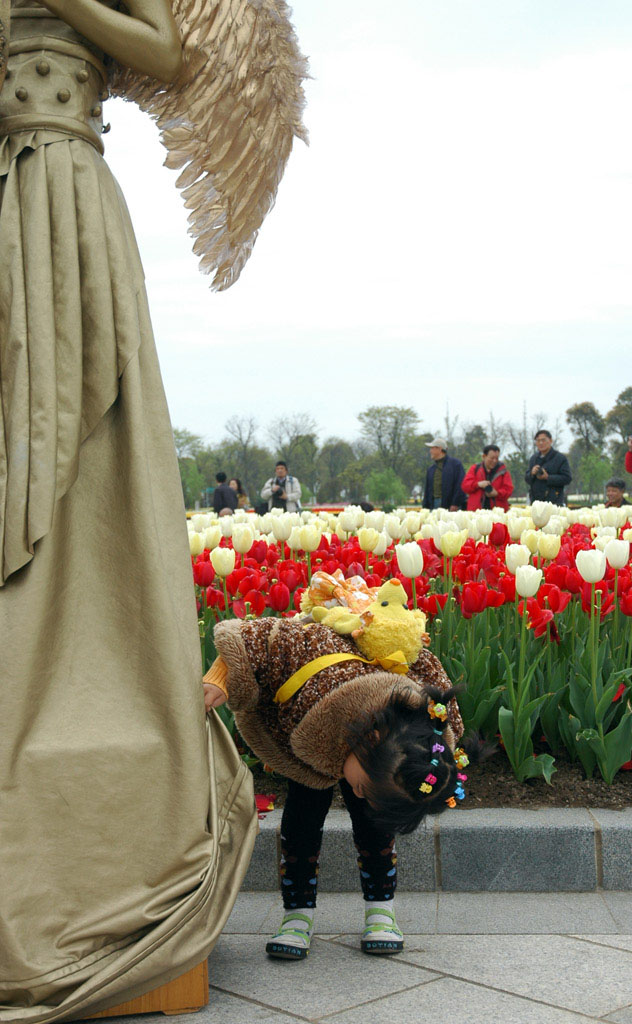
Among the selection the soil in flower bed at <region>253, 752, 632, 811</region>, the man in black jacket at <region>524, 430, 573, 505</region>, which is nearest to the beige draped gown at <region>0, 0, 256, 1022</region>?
the soil in flower bed at <region>253, 752, 632, 811</region>

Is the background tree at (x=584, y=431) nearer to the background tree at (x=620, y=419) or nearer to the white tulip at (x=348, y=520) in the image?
the background tree at (x=620, y=419)

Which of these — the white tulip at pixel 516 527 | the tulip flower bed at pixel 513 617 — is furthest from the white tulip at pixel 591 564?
the white tulip at pixel 516 527

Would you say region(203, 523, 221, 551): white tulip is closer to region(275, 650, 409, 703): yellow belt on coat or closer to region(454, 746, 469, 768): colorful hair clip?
region(275, 650, 409, 703): yellow belt on coat

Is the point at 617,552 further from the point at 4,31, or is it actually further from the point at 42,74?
the point at 4,31

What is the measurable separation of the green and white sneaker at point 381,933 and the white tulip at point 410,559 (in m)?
1.27

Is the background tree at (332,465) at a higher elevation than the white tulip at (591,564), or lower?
higher

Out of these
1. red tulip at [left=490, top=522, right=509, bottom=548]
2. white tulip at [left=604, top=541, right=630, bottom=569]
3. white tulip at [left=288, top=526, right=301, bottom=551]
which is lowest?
white tulip at [left=604, top=541, right=630, bottom=569]

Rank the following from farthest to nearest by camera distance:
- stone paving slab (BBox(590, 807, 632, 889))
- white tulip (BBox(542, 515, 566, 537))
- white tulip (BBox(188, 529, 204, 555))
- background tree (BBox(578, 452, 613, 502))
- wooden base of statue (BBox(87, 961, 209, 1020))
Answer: background tree (BBox(578, 452, 613, 502)), white tulip (BBox(542, 515, 566, 537)), white tulip (BBox(188, 529, 204, 555)), stone paving slab (BBox(590, 807, 632, 889)), wooden base of statue (BBox(87, 961, 209, 1020))

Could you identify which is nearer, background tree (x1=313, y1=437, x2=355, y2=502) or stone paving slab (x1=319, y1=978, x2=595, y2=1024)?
stone paving slab (x1=319, y1=978, x2=595, y2=1024)

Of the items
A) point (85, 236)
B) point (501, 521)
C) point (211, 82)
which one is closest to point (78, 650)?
point (85, 236)

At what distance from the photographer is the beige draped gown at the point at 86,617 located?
85.7 inches

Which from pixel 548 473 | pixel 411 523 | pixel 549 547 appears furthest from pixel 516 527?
pixel 548 473

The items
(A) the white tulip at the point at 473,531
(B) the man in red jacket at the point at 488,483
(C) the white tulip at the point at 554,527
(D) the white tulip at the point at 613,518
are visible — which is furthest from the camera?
(B) the man in red jacket at the point at 488,483

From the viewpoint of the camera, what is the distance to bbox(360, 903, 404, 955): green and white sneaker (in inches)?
102
